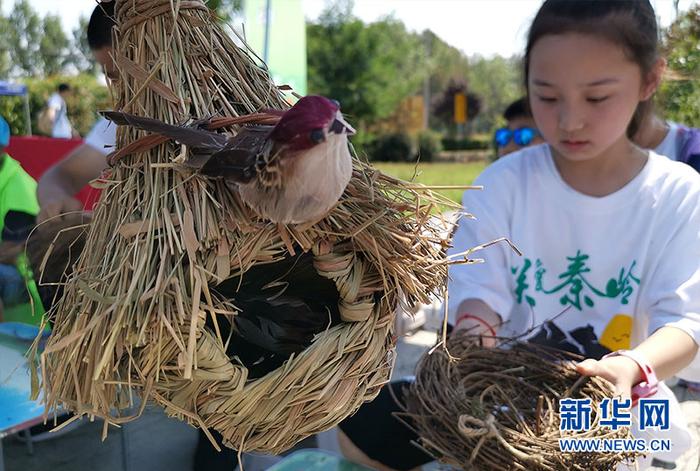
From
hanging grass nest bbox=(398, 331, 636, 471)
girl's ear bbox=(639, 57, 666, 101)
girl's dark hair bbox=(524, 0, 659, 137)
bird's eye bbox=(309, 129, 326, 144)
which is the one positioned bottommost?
hanging grass nest bbox=(398, 331, 636, 471)

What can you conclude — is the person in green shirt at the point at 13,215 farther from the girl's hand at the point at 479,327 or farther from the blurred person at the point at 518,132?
the blurred person at the point at 518,132

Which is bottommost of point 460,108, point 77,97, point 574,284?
point 460,108

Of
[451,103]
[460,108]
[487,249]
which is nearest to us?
[487,249]

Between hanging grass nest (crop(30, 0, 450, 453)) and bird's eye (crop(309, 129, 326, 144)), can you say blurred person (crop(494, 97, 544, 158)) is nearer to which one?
hanging grass nest (crop(30, 0, 450, 453))

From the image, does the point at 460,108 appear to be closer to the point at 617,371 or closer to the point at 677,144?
the point at 677,144

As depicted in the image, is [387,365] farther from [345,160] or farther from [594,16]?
[594,16]

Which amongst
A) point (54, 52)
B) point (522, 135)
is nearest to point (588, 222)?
point (522, 135)

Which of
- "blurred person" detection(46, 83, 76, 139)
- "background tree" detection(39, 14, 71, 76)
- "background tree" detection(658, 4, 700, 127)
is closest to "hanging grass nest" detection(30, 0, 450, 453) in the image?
"background tree" detection(658, 4, 700, 127)

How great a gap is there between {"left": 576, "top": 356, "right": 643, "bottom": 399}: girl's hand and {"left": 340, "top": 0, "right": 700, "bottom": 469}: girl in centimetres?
3

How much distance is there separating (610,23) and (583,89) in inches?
5.5

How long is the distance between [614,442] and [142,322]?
659mm

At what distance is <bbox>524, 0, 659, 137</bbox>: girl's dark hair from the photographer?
1.10 metres

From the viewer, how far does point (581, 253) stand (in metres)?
1.21

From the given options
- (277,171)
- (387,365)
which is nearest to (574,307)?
(387,365)
